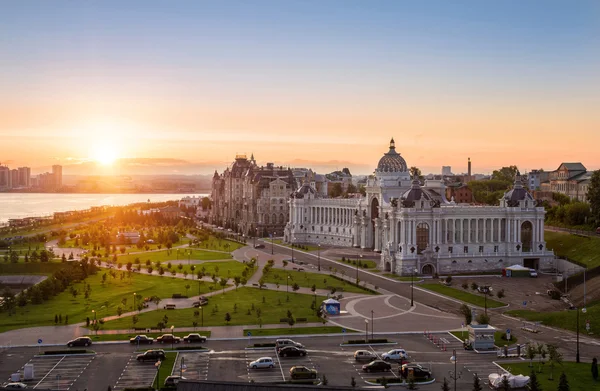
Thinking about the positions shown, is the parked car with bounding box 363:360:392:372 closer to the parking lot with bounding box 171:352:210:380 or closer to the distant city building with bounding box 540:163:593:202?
the parking lot with bounding box 171:352:210:380

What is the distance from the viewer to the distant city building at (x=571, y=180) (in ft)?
468

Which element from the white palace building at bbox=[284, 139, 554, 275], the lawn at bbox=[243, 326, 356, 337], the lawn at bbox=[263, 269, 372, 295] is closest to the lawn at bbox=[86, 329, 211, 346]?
the lawn at bbox=[243, 326, 356, 337]

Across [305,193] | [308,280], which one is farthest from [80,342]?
[305,193]

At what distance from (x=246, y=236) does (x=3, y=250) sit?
1909 inches

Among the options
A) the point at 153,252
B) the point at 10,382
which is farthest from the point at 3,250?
the point at 10,382

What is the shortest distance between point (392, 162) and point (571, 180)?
2121 inches

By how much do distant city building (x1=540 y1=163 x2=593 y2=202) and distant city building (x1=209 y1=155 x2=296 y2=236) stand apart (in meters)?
57.3

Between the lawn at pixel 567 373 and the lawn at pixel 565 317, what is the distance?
418 inches

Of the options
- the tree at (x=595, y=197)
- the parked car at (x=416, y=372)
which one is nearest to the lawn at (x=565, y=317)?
the parked car at (x=416, y=372)

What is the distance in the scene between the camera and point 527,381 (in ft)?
138

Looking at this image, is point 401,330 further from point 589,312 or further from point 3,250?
point 3,250

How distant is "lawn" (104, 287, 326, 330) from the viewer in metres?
59.5

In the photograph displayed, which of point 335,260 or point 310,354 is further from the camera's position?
point 335,260

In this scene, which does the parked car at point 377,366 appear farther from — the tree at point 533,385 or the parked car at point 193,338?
the parked car at point 193,338
